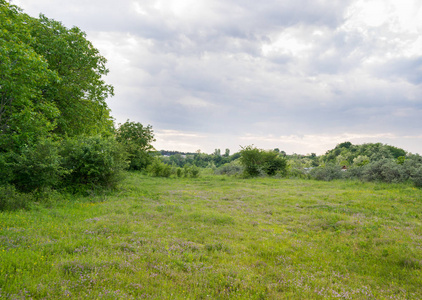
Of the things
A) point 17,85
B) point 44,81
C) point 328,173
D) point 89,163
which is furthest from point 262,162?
point 17,85

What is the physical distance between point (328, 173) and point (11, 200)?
33.5m

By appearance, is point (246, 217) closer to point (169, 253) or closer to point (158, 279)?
point (169, 253)

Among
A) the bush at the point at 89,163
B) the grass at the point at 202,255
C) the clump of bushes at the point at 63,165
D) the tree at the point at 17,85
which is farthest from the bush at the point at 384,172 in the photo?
the tree at the point at 17,85

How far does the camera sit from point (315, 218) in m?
11.2

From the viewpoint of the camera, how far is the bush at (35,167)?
1116 centimetres

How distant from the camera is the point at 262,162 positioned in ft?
131

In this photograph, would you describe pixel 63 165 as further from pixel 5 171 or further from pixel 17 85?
pixel 17 85

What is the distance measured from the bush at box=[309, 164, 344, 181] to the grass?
20.6 metres

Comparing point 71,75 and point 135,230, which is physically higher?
point 71,75

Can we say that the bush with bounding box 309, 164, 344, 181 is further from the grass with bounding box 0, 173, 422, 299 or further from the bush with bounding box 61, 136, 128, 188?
the bush with bounding box 61, 136, 128, 188

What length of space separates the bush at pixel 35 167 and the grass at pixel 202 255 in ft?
5.93

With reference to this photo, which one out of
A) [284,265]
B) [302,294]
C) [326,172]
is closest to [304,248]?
[284,265]

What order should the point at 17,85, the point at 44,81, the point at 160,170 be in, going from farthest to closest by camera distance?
the point at 160,170 → the point at 44,81 → the point at 17,85

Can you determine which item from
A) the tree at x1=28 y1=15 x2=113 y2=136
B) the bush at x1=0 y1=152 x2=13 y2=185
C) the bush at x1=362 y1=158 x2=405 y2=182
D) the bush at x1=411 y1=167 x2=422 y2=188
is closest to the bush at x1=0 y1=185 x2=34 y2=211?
the bush at x1=0 y1=152 x2=13 y2=185
